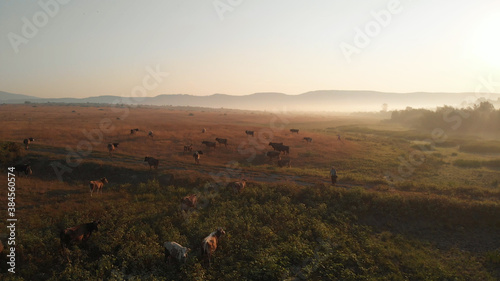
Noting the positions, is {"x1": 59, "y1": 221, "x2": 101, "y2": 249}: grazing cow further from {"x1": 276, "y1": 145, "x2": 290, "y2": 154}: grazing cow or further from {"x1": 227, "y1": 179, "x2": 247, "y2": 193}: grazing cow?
{"x1": 276, "y1": 145, "x2": 290, "y2": 154}: grazing cow

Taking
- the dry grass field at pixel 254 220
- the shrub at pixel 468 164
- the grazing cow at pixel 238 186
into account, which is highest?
the shrub at pixel 468 164

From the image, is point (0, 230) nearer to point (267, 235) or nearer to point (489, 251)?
point (267, 235)

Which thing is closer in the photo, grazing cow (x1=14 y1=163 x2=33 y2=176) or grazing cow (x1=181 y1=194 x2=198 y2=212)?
grazing cow (x1=181 y1=194 x2=198 y2=212)

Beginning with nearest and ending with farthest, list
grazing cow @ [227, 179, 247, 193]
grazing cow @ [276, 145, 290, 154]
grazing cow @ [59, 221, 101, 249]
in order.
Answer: grazing cow @ [59, 221, 101, 249]
grazing cow @ [227, 179, 247, 193]
grazing cow @ [276, 145, 290, 154]

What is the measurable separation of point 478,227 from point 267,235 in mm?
13608

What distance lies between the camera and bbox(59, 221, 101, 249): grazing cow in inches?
410

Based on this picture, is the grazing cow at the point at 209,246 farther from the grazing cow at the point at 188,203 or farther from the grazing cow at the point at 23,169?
the grazing cow at the point at 23,169

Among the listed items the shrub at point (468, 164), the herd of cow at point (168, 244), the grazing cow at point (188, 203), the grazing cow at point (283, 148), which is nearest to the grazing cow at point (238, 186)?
the grazing cow at point (188, 203)

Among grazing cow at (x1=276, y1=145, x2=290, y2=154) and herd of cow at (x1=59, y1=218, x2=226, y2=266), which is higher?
grazing cow at (x1=276, y1=145, x2=290, y2=154)

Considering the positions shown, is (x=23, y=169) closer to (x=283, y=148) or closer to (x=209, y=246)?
(x=209, y=246)

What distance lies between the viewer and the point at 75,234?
10.7 metres

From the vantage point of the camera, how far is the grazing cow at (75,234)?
10422mm

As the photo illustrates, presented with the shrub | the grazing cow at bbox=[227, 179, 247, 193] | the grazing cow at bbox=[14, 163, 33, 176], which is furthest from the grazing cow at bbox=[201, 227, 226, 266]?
the shrub

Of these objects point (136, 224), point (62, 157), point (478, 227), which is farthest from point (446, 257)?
point (62, 157)
